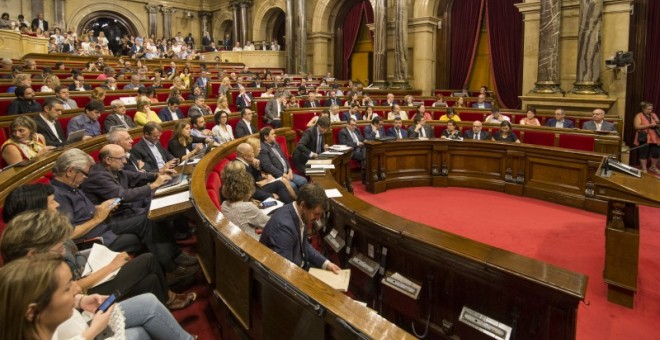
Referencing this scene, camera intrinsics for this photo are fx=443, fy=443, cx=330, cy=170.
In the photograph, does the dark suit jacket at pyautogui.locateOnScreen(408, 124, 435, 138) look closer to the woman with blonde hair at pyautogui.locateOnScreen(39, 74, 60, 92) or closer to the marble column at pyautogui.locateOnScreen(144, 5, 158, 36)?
the woman with blonde hair at pyautogui.locateOnScreen(39, 74, 60, 92)

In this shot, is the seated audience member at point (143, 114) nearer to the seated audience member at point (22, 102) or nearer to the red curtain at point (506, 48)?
the seated audience member at point (22, 102)

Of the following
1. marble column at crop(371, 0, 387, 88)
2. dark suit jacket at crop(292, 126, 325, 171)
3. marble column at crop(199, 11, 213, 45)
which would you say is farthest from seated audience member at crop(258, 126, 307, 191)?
marble column at crop(199, 11, 213, 45)

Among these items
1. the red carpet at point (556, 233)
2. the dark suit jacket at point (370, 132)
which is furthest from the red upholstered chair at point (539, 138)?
the dark suit jacket at point (370, 132)

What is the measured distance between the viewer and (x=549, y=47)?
8.62m

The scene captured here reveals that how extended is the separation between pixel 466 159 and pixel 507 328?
185 inches

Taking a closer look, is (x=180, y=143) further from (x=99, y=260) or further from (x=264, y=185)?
(x=99, y=260)

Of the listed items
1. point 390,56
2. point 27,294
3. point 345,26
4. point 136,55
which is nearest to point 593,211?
point 27,294

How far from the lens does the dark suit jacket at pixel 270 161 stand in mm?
4844

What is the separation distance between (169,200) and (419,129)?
4825mm

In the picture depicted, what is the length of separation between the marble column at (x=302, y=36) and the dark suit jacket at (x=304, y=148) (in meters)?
9.79

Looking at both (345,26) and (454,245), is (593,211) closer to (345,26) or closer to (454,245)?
(454,245)

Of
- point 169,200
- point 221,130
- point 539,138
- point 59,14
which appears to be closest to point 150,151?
point 169,200

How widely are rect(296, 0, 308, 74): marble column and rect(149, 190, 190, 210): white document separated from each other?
1255 cm

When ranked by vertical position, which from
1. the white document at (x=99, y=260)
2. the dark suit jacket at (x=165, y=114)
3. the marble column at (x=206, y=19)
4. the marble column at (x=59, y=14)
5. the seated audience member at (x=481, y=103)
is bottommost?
the white document at (x=99, y=260)
